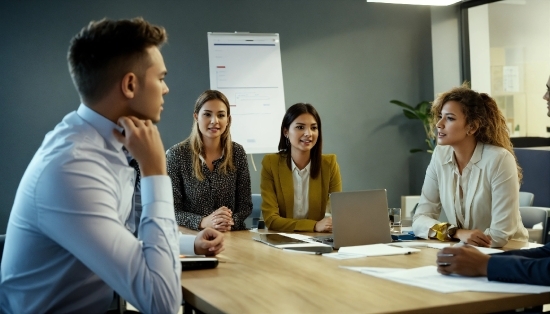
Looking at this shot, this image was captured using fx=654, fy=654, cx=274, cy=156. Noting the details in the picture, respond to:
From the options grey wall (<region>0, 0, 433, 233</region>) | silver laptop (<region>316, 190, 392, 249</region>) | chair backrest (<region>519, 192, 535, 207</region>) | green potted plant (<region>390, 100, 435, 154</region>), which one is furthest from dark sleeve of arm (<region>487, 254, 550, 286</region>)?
green potted plant (<region>390, 100, 435, 154</region>)

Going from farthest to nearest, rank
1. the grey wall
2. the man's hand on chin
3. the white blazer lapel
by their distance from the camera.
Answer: the grey wall → the white blazer lapel → the man's hand on chin

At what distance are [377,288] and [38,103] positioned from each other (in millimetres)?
4627

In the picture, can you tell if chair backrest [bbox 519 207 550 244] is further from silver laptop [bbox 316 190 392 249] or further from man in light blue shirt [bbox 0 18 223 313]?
man in light blue shirt [bbox 0 18 223 313]

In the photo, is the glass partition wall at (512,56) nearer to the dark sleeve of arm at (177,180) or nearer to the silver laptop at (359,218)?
the dark sleeve of arm at (177,180)

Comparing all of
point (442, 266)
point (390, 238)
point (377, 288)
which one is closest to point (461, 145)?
point (390, 238)

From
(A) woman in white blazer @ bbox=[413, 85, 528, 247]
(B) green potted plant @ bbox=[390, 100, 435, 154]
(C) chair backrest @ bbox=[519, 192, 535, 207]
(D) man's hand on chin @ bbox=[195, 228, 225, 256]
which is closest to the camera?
(D) man's hand on chin @ bbox=[195, 228, 225, 256]

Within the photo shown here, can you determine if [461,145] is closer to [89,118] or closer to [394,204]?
[89,118]

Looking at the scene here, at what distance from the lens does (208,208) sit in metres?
3.74

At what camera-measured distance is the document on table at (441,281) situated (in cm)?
178

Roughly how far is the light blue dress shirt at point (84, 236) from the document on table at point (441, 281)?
0.68m

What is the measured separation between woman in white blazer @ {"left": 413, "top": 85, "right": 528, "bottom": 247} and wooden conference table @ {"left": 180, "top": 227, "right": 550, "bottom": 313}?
69cm

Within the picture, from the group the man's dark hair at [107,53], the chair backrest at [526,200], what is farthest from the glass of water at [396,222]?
the man's dark hair at [107,53]

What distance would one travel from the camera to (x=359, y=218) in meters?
2.72

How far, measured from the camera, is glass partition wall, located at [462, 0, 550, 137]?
645cm
